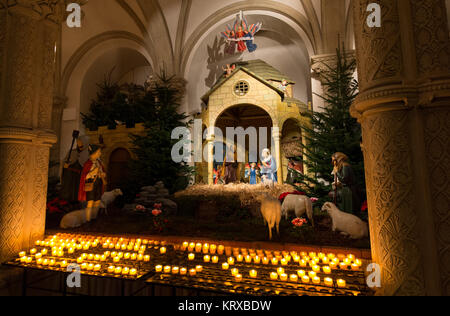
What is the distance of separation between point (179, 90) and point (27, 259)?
7803 millimetres

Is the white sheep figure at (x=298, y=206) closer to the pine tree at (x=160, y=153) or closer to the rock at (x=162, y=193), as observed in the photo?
the rock at (x=162, y=193)

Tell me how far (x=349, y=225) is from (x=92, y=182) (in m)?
4.68

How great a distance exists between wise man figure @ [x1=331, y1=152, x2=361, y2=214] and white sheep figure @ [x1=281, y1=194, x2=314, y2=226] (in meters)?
0.56

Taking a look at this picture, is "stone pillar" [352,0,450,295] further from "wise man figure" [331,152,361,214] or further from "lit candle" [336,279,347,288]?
"wise man figure" [331,152,361,214]

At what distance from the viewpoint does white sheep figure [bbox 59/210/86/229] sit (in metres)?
4.59

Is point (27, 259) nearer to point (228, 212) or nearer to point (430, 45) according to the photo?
point (228, 212)

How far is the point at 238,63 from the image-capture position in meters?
11.6

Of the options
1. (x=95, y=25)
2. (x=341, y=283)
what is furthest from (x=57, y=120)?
(x=341, y=283)

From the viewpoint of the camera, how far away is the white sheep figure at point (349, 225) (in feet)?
11.1

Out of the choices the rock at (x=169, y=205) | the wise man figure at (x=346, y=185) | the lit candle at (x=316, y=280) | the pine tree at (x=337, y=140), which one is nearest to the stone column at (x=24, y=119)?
the rock at (x=169, y=205)

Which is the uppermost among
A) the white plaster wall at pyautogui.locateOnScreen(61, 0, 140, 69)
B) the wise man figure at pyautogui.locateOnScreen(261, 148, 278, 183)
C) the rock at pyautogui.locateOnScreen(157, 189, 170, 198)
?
the white plaster wall at pyautogui.locateOnScreen(61, 0, 140, 69)

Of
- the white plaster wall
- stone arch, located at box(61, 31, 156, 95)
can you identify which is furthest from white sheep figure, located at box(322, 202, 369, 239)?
the white plaster wall

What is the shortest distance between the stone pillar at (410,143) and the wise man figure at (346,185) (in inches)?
66.1
